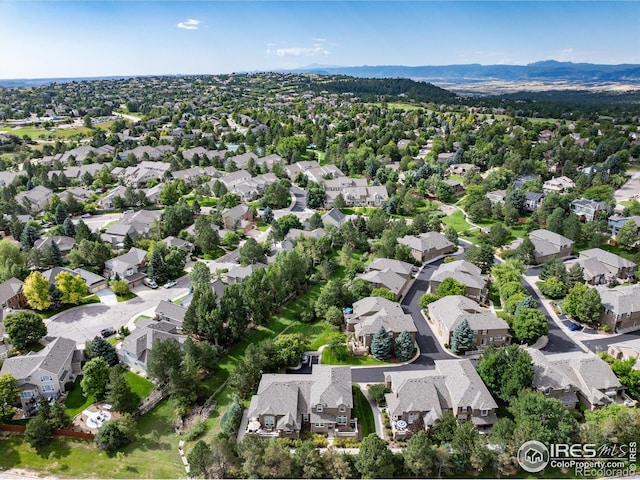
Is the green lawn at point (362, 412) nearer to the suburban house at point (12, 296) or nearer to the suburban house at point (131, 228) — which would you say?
the suburban house at point (12, 296)

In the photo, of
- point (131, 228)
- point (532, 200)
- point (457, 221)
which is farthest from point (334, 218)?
point (532, 200)

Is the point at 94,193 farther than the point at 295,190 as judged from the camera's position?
No

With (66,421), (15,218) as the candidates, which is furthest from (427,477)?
(15,218)

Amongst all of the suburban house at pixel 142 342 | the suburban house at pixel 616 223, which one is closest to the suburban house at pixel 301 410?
the suburban house at pixel 142 342

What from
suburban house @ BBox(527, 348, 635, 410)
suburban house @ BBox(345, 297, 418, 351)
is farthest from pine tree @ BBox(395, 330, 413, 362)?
suburban house @ BBox(527, 348, 635, 410)

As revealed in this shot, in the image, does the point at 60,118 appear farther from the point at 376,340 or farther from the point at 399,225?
the point at 376,340

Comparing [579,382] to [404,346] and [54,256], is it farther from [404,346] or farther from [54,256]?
[54,256]
